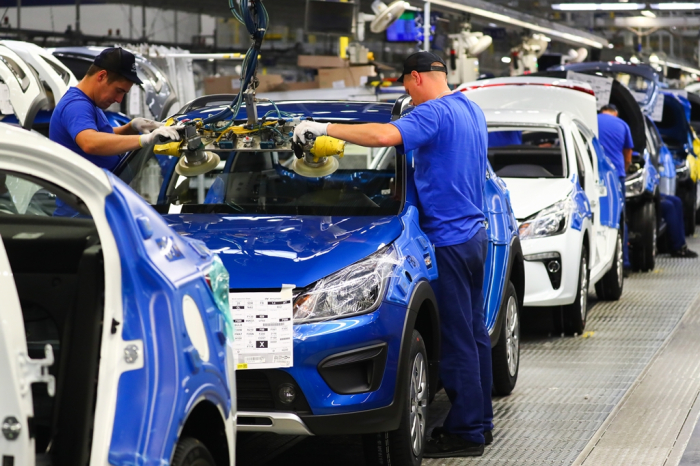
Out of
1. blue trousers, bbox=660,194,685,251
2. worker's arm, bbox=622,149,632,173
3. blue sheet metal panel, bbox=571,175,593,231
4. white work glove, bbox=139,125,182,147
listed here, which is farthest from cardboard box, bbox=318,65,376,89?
white work glove, bbox=139,125,182,147

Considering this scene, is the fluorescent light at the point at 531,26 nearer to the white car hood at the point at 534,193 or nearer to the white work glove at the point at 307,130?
the white car hood at the point at 534,193

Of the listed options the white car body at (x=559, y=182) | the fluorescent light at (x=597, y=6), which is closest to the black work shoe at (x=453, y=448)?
the white car body at (x=559, y=182)

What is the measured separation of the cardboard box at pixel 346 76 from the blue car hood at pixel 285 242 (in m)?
15.0

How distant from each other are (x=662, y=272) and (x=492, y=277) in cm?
736

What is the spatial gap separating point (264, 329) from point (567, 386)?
3340 millimetres

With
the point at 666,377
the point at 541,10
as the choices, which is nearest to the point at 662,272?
the point at 666,377


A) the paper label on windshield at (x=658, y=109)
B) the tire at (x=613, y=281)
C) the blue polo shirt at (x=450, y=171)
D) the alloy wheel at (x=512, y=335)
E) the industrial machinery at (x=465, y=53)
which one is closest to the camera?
the blue polo shirt at (x=450, y=171)

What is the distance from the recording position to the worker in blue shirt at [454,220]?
525cm

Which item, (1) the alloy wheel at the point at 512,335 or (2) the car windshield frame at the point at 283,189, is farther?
(1) the alloy wheel at the point at 512,335

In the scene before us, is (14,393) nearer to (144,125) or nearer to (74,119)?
(144,125)

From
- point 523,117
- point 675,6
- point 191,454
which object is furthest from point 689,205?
point 191,454

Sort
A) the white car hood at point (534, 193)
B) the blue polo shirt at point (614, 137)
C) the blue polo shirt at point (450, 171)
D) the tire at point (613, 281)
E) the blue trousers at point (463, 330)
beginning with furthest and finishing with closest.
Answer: the blue polo shirt at point (614, 137) → the tire at point (613, 281) → the white car hood at point (534, 193) → the blue trousers at point (463, 330) → the blue polo shirt at point (450, 171)

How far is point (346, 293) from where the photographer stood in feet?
15.0

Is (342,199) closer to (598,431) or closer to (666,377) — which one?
(598,431)
